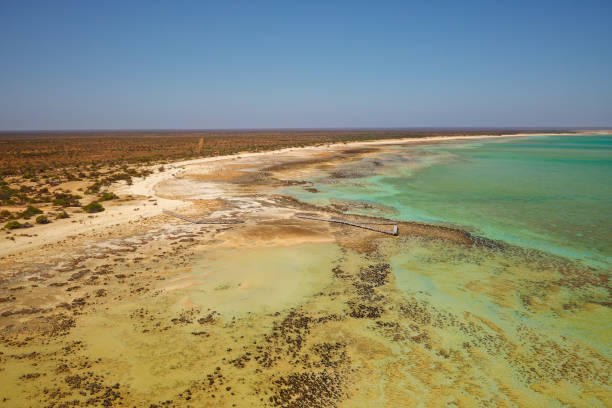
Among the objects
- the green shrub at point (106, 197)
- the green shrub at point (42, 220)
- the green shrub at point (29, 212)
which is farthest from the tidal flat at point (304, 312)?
the green shrub at point (106, 197)

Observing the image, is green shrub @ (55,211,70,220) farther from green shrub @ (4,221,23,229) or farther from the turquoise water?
the turquoise water

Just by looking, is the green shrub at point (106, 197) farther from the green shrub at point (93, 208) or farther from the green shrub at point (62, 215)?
the green shrub at point (62, 215)

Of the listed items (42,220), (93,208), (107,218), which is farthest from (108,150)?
(107,218)

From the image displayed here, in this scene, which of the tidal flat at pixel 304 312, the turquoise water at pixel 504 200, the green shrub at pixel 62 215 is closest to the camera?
the tidal flat at pixel 304 312

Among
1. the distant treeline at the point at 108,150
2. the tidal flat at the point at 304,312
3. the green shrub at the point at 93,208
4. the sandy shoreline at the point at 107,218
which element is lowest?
the tidal flat at the point at 304,312

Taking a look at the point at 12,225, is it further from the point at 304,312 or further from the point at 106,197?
the point at 304,312

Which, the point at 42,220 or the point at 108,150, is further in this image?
the point at 108,150

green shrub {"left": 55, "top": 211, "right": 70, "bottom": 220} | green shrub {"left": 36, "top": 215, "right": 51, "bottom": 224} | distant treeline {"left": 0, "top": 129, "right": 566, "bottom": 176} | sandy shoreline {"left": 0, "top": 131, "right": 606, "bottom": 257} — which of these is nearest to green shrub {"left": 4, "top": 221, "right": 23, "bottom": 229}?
sandy shoreline {"left": 0, "top": 131, "right": 606, "bottom": 257}

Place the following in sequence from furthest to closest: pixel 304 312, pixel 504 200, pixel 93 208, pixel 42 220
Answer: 1. pixel 504 200
2. pixel 93 208
3. pixel 42 220
4. pixel 304 312

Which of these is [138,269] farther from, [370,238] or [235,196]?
[235,196]
